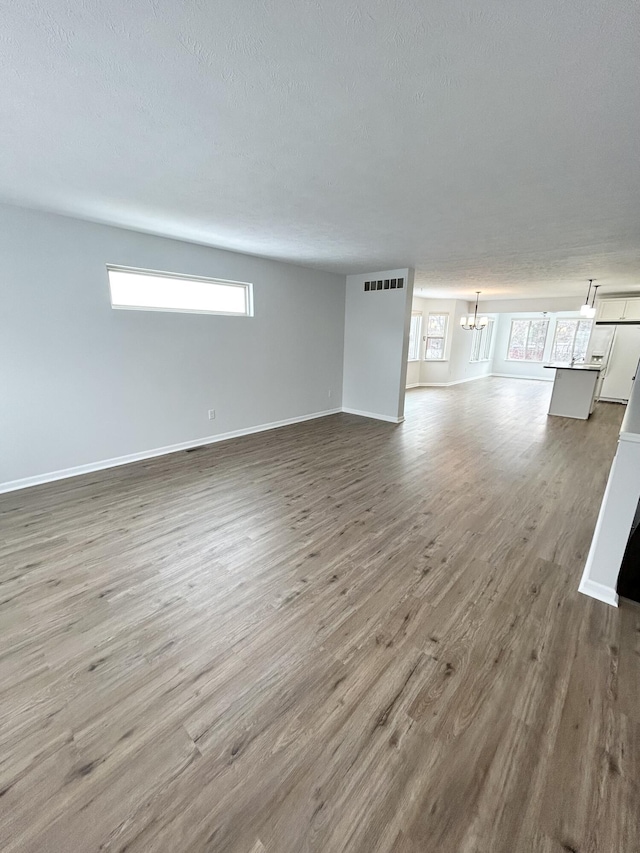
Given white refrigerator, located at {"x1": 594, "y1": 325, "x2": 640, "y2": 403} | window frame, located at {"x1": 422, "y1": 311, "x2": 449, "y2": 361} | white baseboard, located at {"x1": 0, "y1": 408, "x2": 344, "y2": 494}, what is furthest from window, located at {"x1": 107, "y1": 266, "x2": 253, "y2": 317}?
white refrigerator, located at {"x1": 594, "y1": 325, "x2": 640, "y2": 403}

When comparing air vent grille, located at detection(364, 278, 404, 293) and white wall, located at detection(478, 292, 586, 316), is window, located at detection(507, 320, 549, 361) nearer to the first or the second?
white wall, located at detection(478, 292, 586, 316)

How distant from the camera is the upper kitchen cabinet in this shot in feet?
25.6

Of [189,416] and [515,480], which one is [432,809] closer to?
[515,480]

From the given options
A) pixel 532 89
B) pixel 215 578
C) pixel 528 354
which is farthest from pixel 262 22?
pixel 528 354

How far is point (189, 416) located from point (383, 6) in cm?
428

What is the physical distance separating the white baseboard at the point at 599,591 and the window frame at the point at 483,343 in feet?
33.2

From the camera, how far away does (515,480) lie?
395 cm

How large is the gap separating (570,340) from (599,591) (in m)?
Result: 11.8

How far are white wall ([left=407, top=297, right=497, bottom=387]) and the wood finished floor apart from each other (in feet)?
23.4

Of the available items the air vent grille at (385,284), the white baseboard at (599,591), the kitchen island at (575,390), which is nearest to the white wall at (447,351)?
the kitchen island at (575,390)

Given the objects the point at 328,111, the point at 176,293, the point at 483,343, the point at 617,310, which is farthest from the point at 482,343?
the point at 328,111

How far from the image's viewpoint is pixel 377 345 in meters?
6.39

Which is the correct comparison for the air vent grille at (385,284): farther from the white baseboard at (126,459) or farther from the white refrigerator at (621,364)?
the white refrigerator at (621,364)

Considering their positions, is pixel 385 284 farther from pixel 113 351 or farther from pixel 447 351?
pixel 447 351
